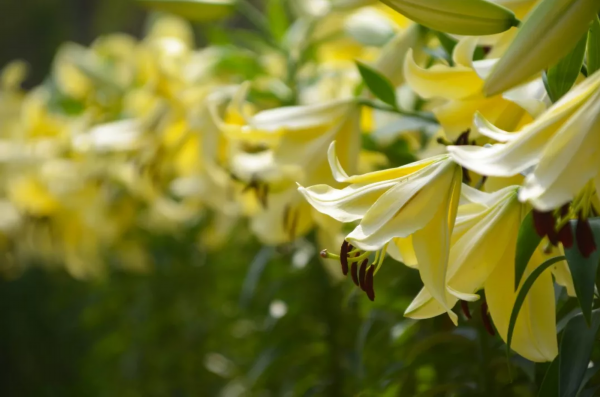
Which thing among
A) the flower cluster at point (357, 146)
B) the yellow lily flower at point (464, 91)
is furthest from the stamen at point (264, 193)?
the yellow lily flower at point (464, 91)

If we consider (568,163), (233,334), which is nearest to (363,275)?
(568,163)

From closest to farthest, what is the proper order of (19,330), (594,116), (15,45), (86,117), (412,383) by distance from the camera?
1. (594,116)
2. (412,383)
3. (86,117)
4. (19,330)
5. (15,45)

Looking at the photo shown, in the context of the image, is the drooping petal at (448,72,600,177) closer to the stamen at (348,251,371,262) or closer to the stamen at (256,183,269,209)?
the stamen at (348,251,371,262)

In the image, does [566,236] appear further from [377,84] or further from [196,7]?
[196,7]

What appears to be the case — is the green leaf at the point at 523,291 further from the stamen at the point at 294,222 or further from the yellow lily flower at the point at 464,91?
the stamen at the point at 294,222

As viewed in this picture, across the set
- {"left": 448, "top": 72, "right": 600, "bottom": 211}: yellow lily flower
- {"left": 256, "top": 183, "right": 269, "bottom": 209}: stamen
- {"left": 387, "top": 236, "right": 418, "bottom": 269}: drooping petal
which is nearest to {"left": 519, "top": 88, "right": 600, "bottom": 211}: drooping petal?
{"left": 448, "top": 72, "right": 600, "bottom": 211}: yellow lily flower

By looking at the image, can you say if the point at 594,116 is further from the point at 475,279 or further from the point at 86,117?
the point at 86,117

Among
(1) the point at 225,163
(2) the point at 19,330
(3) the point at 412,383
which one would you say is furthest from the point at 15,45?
(3) the point at 412,383
